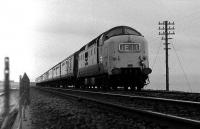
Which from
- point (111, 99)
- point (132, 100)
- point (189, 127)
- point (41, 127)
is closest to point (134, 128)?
point (189, 127)

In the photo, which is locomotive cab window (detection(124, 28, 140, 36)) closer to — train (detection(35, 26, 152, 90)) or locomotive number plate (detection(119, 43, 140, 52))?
train (detection(35, 26, 152, 90))

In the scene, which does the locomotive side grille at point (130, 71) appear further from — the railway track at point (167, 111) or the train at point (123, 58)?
the railway track at point (167, 111)

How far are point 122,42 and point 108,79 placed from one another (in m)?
2.45

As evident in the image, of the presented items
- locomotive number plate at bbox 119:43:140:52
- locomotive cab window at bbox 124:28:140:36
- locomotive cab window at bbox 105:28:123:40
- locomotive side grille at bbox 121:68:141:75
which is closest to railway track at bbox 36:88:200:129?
locomotive side grille at bbox 121:68:141:75

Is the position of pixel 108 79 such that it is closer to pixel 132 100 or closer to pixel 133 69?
pixel 133 69

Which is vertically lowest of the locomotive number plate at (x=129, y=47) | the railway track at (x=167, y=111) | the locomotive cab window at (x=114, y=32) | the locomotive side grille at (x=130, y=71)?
the railway track at (x=167, y=111)

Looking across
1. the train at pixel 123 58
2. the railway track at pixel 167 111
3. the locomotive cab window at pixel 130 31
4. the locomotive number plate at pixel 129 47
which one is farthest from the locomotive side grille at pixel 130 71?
the railway track at pixel 167 111

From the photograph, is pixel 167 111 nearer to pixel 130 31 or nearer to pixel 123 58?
pixel 123 58

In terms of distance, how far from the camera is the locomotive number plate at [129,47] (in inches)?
785

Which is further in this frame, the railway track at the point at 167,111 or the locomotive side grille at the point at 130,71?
the locomotive side grille at the point at 130,71

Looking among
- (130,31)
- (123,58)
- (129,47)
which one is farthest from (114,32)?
(123,58)

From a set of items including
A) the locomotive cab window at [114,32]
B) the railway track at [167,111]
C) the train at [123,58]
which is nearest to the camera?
the railway track at [167,111]

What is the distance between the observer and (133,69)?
19.9 metres

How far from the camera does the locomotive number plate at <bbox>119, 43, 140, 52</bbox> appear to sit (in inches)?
785
